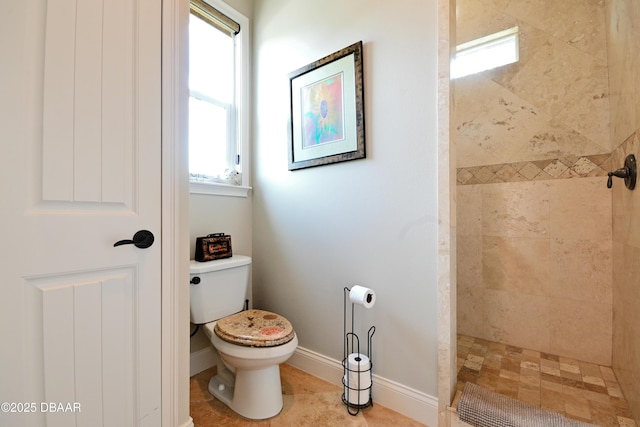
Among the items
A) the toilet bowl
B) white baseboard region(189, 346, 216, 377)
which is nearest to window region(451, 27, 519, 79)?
the toilet bowl

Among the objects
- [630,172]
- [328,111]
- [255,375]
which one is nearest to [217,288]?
[255,375]

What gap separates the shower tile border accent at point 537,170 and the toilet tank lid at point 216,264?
1.80 metres

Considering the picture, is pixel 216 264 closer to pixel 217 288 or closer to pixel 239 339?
pixel 217 288

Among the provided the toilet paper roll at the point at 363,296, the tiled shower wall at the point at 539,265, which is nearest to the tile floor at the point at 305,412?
the toilet paper roll at the point at 363,296

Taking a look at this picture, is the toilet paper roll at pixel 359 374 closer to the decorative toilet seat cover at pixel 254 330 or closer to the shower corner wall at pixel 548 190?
the decorative toilet seat cover at pixel 254 330

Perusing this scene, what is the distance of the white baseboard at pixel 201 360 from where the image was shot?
5.59 ft

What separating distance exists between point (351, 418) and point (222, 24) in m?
2.50

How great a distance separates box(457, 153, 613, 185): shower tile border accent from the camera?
5.81ft

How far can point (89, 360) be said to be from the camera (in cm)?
84

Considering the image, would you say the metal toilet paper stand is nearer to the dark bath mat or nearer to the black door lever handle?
the dark bath mat

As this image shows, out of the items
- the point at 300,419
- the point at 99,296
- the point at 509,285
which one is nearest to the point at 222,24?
the point at 99,296

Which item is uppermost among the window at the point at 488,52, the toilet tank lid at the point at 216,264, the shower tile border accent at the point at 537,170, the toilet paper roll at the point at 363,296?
the window at the point at 488,52

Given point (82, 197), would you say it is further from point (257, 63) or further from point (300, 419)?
point (257, 63)

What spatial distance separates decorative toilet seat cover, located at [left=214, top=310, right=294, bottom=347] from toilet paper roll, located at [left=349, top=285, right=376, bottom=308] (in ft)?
1.17
